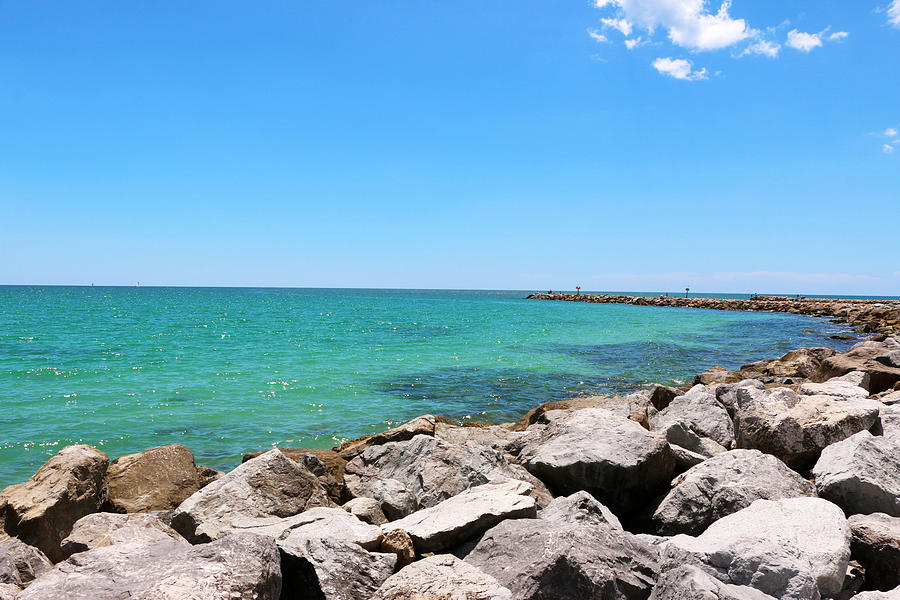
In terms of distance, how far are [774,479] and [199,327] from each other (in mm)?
39377

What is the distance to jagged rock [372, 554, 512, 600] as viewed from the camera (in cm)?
332

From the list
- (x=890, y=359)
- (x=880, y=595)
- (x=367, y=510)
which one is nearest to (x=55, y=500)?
(x=367, y=510)

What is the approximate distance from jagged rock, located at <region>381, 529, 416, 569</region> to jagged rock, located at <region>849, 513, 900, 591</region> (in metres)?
3.28

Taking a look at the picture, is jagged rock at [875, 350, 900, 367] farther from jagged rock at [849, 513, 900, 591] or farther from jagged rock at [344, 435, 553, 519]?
jagged rock at [344, 435, 553, 519]

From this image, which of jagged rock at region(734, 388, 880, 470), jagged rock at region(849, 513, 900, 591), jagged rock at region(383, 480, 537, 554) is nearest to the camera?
jagged rock at region(849, 513, 900, 591)

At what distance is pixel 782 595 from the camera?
3490 mm

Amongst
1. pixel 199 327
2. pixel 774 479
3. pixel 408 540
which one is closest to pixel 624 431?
pixel 774 479

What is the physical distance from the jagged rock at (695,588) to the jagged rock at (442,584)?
93 cm

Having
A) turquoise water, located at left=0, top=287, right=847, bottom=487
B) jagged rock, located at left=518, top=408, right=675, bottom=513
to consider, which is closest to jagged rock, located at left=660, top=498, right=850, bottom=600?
jagged rock, located at left=518, top=408, right=675, bottom=513

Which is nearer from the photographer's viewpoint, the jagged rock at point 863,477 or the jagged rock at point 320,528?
the jagged rock at point 320,528

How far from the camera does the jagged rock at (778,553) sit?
353cm

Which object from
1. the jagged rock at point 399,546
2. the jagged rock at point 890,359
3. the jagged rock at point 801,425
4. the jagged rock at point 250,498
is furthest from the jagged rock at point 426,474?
the jagged rock at point 890,359

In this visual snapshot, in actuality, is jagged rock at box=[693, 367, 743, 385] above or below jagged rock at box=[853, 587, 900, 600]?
below

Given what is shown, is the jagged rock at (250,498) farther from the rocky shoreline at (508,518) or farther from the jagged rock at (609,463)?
the jagged rock at (609,463)
